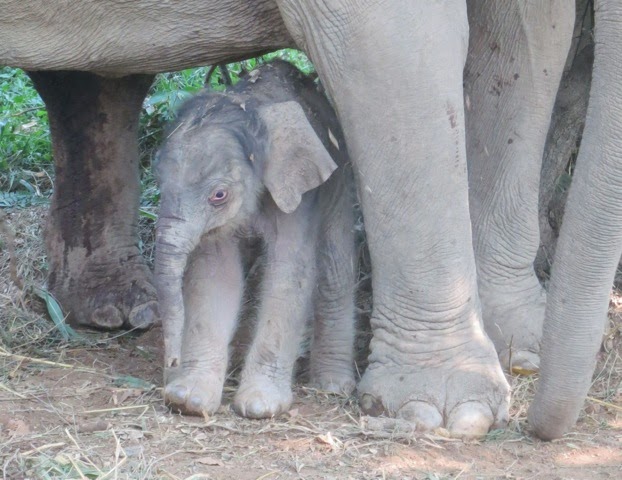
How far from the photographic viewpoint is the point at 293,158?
373cm

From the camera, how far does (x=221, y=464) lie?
3.28 meters

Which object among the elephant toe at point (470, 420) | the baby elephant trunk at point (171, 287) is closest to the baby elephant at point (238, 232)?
the baby elephant trunk at point (171, 287)

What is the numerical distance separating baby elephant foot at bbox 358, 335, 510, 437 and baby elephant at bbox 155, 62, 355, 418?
0.83ft

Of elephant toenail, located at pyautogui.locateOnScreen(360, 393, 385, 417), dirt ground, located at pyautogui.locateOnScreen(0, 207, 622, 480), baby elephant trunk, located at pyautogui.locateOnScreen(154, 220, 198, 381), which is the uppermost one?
baby elephant trunk, located at pyautogui.locateOnScreen(154, 220, 198, 381)

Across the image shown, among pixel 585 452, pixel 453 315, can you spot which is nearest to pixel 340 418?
pixel 453 315

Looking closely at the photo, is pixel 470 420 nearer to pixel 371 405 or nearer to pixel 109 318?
pixel 371 405

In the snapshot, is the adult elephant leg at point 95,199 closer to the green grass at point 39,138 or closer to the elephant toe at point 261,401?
the green grass at point 39,138

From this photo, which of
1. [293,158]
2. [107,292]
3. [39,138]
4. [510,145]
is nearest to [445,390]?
[293,158]

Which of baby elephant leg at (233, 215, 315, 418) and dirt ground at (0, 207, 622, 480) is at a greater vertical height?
baby elephant leg at (233, 215, 315, 418)

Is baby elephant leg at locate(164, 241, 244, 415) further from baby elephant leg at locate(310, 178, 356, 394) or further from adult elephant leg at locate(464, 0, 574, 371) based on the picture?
adult elephant leg at locate(464, 0, 574, 371)

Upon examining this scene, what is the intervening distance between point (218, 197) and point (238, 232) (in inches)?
7.7

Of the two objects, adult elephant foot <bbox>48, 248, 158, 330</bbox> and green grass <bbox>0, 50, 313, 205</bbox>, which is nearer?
adult elephant foot <bbox>48, 248, 158, 330</bbox>

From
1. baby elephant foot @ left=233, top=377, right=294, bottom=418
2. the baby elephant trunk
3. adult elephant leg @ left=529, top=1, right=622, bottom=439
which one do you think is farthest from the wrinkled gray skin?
the baby elephant trunk

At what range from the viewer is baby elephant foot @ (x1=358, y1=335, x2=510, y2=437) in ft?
11.7
